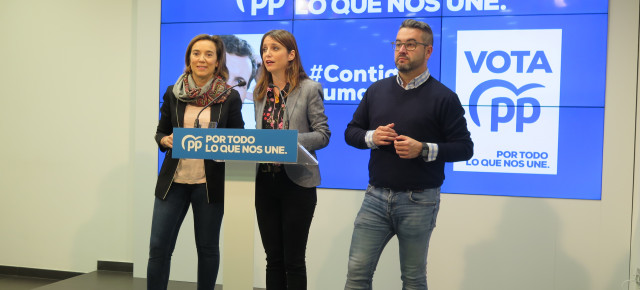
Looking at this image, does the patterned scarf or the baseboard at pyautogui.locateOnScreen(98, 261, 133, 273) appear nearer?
the patterned scarf

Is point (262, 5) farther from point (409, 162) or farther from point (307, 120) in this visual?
point (409, 162)

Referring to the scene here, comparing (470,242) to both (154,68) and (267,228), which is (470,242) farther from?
(154,68)

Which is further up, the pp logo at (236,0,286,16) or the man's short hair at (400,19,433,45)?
the pp logo at (236,0,286,16)

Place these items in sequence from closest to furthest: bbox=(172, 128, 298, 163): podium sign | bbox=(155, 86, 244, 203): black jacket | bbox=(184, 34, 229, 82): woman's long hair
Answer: bbox=(172, 128, 298, 163): podium sign < bbox=(155, 86, 244, 203): black jacket < bbox=(184, 34, 229, 82): woman's long hair

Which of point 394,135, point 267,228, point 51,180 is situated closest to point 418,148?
point 394,135

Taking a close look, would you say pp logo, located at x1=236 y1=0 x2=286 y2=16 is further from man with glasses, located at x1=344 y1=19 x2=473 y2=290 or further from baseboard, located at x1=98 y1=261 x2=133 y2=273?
baseboard, located at x1=98 y1=261 x2=133 y2=273

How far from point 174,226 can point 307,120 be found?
0.92m

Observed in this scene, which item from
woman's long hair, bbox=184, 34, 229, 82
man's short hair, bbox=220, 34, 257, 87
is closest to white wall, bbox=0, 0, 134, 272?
man's short hair, bbox=220, 34, 257, 87

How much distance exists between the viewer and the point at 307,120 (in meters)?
2.93

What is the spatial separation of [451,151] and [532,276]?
2024mm

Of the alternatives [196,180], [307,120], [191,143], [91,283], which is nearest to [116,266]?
[91,283]

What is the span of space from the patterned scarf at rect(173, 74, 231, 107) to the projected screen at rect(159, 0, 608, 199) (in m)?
1.53

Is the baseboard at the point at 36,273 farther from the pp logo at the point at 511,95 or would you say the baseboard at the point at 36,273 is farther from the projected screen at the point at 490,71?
the pp logo at the point at 511,95

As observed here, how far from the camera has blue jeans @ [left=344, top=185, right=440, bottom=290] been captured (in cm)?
271
